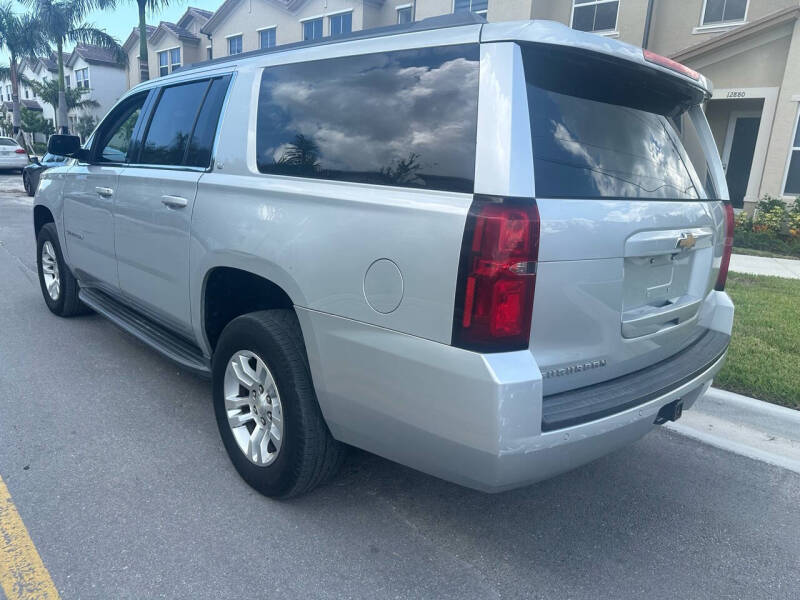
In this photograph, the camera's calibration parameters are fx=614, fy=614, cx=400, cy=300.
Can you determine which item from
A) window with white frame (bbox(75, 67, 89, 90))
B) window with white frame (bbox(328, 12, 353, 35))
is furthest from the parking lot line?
window with white frame (bbox(75, 67, 89, 90))

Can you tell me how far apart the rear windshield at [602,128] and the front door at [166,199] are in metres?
1.88

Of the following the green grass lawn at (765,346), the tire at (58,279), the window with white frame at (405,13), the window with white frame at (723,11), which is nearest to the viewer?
the green grass lawn at (765,346)

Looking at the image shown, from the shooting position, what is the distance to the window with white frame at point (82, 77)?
42.3 m

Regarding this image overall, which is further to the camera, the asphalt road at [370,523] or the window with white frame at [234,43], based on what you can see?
the window with white frame at [234,43]

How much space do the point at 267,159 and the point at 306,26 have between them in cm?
2229

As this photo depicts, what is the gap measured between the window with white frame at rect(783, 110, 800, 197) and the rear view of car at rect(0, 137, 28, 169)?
26.3m

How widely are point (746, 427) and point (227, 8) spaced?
89.5 ft

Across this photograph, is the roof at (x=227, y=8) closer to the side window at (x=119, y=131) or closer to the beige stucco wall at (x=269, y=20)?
the beige stucco wall at (x=269, y=20)

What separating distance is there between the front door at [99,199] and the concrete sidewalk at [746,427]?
3997 millimetres

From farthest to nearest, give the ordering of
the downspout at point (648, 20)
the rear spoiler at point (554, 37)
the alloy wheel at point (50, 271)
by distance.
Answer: the downspout at point (648, 20) < the alloy wheel at point (50, 271) < the rear spoiler at point (554, 37)

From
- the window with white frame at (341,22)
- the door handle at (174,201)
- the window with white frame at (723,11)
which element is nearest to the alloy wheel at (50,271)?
the door handle at (174,201)

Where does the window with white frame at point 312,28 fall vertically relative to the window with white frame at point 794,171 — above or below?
above

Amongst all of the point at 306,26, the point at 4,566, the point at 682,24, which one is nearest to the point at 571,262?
the point at 4,566

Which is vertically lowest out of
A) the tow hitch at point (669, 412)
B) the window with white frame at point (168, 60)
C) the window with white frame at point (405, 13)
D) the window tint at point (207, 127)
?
the tow hitch at point (669, 412)
